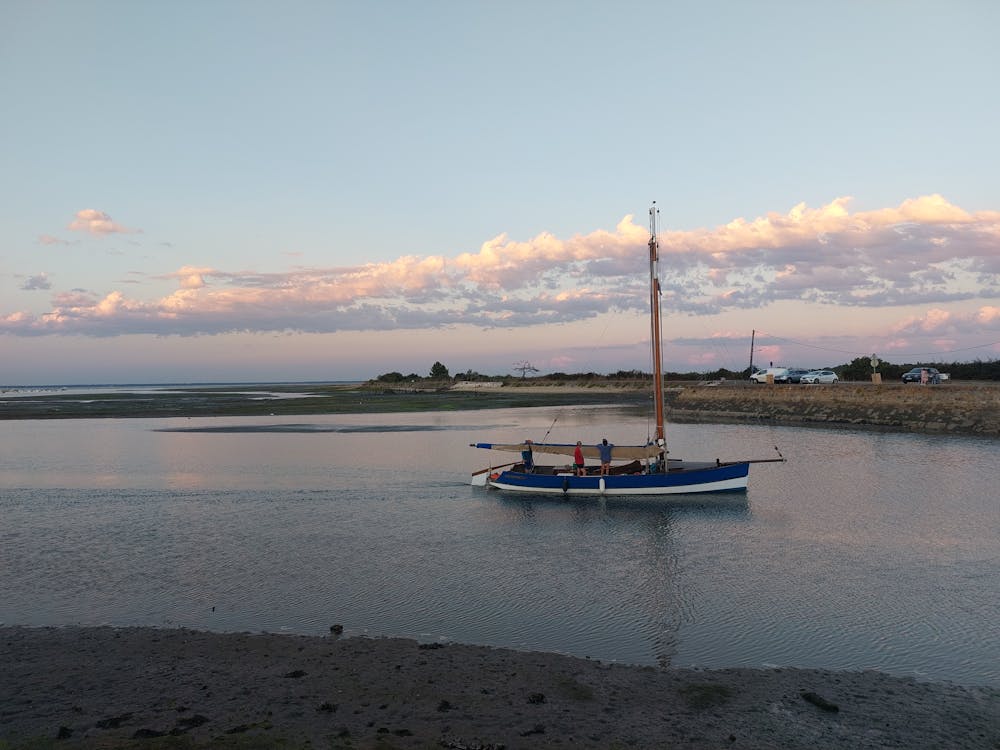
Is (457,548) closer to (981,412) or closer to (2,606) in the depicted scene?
(2,606)

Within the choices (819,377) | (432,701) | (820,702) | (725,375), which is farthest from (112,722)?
(725,375)

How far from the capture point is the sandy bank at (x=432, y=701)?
10.7m

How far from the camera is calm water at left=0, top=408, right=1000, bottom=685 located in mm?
16125

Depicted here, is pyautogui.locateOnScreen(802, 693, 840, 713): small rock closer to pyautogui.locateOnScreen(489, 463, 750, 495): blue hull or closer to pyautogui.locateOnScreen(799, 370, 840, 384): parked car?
pyautogui.locateOnScreen(489, 463, 750, 495): blue hull

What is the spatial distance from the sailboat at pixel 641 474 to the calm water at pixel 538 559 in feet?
3.12

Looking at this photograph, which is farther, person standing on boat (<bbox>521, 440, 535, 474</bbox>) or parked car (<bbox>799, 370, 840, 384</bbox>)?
parked car (<bbox>799, 370, 840, 384</bbox>)

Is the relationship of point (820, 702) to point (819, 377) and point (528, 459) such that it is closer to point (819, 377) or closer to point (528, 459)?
point (528, 459)

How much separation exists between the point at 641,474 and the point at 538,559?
1393 centimetres

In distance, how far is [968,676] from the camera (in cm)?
1346

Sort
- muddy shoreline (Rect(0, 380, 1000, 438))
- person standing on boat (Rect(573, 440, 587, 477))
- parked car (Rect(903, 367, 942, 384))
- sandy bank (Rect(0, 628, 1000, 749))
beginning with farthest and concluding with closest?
parked car (Rect(903, 367, 942, 384)), muddy shoreline (Rect(0, 380, 1000, 438)), person standing on boat (Rect(573, 440, 587, 477)), sandy bank (Rect(0, 628, 1000, 749))

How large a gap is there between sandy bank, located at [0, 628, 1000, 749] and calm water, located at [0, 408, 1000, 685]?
4.52 feet

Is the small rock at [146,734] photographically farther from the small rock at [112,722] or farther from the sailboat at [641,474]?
the sailboat at [641,474]

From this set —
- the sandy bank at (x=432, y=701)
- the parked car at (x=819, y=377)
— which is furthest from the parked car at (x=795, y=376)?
the sandy bank at (x=432, y=701)

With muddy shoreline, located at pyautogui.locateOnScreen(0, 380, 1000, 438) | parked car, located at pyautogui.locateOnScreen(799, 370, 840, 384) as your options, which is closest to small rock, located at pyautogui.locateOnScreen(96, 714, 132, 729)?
muddy shoreline, located at pyautogui.locateOnScreen(0, 380, 1000, 438)
